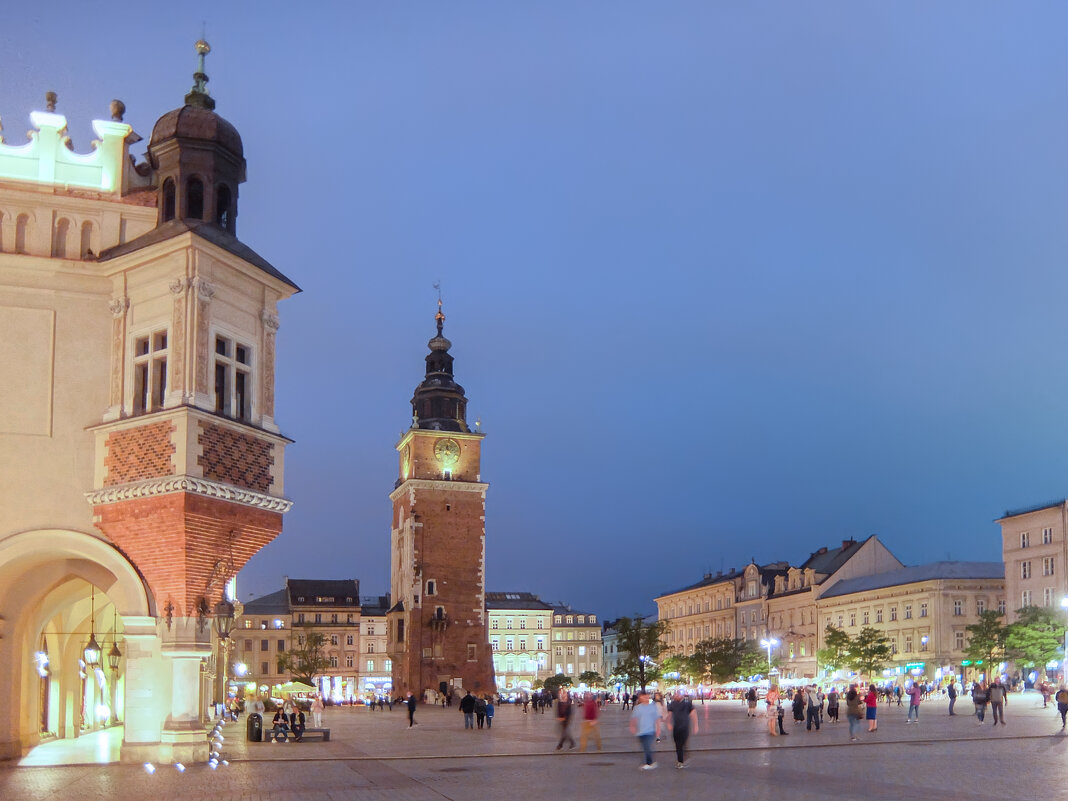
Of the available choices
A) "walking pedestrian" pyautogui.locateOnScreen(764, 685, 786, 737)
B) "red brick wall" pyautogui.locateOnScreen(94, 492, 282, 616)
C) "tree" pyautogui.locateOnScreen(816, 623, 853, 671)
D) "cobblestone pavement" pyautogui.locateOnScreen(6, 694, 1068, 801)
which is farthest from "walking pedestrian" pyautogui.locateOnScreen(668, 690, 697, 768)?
"tree" pyautogui.locateOnScreen(816, 623, 853, 671)

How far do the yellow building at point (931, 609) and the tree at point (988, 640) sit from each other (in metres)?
8.38

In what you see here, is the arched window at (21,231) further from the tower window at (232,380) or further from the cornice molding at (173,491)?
the cornice molding at (173,491)

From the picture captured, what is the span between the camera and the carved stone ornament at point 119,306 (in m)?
24.8

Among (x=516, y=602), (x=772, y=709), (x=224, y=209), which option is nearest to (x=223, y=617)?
(x=224, y=209)

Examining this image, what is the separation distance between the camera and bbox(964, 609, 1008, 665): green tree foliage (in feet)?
261

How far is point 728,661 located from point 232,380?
89.7 meters

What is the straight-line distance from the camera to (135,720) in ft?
77.2

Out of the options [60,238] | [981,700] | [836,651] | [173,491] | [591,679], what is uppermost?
[60,238]

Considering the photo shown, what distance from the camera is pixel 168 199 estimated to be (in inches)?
1013

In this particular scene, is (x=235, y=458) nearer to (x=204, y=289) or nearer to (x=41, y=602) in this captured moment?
(x=204, y=289)

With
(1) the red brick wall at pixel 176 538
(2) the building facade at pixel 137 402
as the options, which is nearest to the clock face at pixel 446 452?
(2) the building facade at pixel 137 402

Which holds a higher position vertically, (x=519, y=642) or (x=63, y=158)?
(x=63, y=158)

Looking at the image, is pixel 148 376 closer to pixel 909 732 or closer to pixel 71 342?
pixel 71 342

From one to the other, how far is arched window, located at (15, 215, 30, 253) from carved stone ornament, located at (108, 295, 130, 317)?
2.05m
